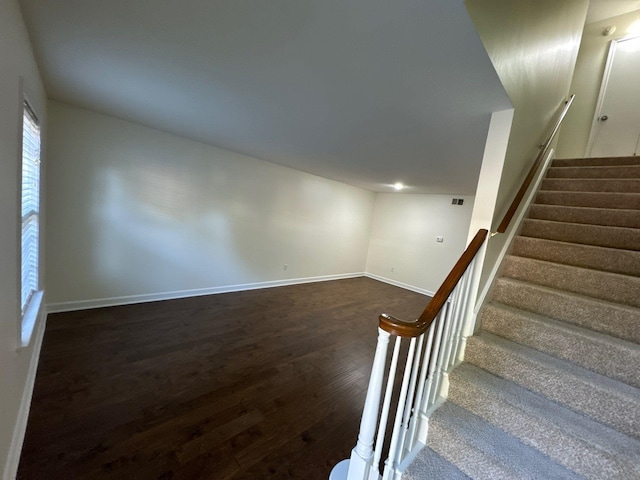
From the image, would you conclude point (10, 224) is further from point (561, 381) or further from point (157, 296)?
point (561, 381)

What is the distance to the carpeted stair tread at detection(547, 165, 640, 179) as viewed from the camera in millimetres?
2555

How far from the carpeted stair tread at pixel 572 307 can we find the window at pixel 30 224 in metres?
3.24

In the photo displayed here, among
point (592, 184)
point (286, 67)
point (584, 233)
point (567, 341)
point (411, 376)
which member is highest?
point (286, 67)

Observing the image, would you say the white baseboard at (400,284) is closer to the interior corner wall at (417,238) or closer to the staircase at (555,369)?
the interior corner wall at (417,238)

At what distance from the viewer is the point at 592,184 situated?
8.41ft

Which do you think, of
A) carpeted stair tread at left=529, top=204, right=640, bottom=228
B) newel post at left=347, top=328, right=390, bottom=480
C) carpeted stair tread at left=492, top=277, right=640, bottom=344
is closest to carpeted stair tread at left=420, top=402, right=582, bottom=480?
newel post at left=347, top=328, right=390, bottom=480

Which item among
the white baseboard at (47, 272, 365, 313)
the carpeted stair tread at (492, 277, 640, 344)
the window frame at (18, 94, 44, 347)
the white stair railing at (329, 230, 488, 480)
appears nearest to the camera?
the white stair railing at (329, 230, 488, 480)

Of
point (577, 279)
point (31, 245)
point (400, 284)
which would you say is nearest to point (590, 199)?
point (577, 279)

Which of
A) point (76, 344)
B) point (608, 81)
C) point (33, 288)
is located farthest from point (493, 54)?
point (608, 81)

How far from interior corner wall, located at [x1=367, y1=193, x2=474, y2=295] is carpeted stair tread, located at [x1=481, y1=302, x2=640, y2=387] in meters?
3.74

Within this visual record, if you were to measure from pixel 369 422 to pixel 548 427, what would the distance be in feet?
2.88

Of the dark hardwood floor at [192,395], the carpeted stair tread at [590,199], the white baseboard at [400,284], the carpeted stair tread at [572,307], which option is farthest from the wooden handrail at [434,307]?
the white baseboard at [400,284]

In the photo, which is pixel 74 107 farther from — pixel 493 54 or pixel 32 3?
pixel 493 54

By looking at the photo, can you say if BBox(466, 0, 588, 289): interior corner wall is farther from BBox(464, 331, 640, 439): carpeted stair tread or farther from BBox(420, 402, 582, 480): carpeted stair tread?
BBox(420, 402, 582, 480): carpeted stair tread
